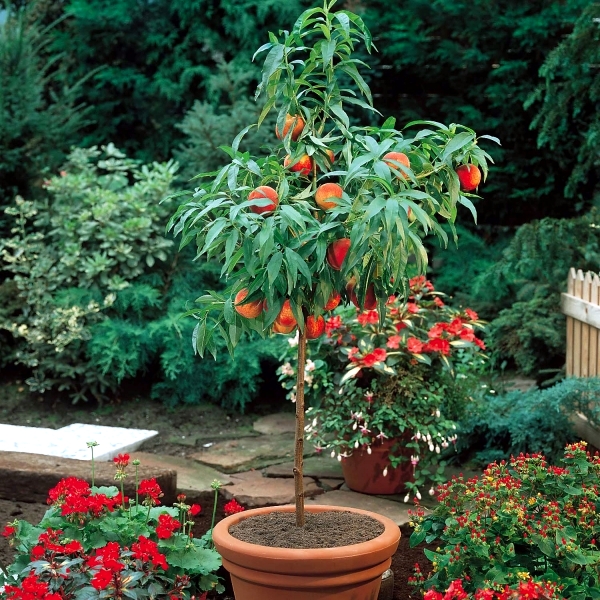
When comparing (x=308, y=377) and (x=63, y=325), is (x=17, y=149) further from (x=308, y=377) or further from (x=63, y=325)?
(x=308, y=377)

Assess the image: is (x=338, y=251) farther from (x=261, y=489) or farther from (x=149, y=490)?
(x=261, y=489)

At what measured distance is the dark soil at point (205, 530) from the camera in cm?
315

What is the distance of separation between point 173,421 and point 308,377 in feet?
6.09

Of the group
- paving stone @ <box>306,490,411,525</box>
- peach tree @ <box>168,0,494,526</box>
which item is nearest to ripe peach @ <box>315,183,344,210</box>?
peach tree @ <box>168,0,494,526</box>

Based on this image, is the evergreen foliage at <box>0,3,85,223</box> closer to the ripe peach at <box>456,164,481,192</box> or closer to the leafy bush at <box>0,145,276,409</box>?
the leafy bush at <box>0,145,276,409</box>

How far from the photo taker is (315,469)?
4.55m

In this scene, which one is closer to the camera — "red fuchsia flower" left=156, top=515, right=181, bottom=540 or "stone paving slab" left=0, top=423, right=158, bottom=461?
"red fuchsia flower" left=156, top=515, right=181, bottom=540

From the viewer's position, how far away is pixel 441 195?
243 cm

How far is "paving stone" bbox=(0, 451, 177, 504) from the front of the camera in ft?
11.8

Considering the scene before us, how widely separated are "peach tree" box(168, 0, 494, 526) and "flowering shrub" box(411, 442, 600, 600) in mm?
473

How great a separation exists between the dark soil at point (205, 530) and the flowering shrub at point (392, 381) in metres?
0.46

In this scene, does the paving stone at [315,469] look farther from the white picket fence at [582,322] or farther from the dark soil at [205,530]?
the white picket fence at [582,322]

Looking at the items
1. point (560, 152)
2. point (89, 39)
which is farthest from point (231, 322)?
point (89, 39)

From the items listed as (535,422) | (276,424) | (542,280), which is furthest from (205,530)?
(542,280)
